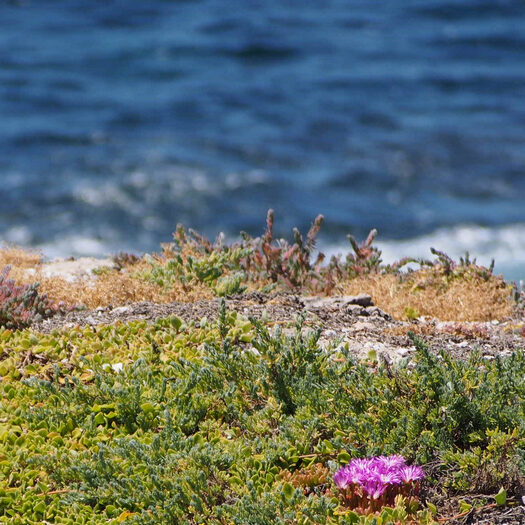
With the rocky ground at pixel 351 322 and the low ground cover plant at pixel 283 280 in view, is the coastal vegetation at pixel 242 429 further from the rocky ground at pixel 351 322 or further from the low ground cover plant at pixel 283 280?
the low ground cover plant at pixel 283 280

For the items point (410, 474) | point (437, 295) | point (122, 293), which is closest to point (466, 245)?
point (437, 295)

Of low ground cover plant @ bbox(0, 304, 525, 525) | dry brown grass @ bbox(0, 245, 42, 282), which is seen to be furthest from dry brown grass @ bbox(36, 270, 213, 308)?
low ground cover plant @ bbox(0, 304, 525, 525)

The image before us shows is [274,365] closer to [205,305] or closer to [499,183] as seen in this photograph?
[205,305]

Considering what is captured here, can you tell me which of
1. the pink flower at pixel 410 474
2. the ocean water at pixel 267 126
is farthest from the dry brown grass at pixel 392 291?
the ocean water at pixel 267 126

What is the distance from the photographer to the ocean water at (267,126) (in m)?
13.9

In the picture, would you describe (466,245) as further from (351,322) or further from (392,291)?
(351,322)

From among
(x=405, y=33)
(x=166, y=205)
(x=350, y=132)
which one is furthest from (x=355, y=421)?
(x=405, y=33)

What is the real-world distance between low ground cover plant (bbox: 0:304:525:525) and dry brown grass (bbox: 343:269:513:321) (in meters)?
1.89

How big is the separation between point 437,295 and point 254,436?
10.5 feet

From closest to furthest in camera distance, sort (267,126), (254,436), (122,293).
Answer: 1. (254,436)
2. (122,293)
3. (267,126)

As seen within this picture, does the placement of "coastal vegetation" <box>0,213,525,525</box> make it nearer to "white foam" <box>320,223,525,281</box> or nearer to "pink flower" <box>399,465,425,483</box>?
"pink flower" <box>399,465,425,483</box>

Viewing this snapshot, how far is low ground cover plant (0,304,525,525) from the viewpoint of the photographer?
11.6 ft

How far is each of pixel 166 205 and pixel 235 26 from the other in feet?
28.0

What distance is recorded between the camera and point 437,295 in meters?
6.86
